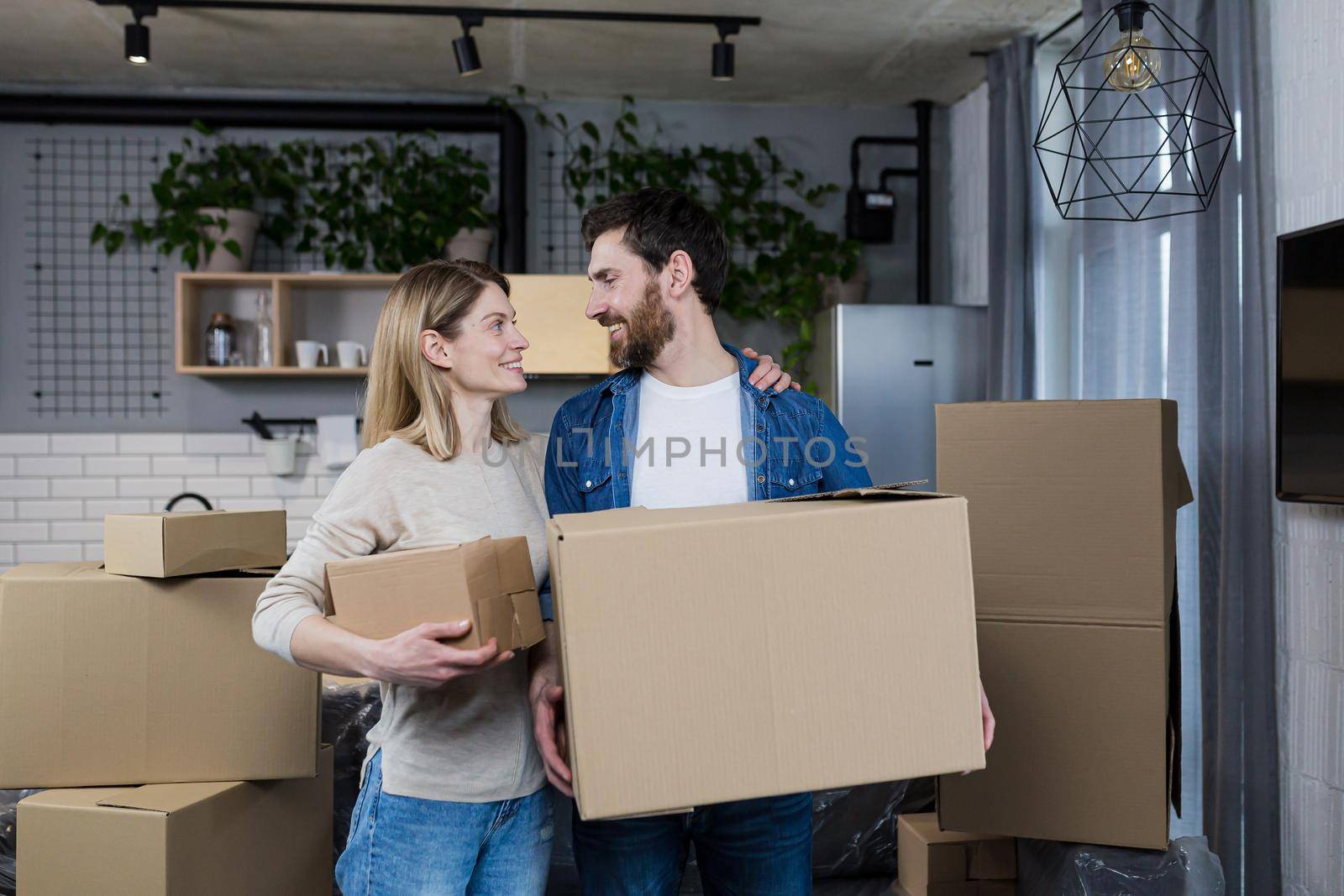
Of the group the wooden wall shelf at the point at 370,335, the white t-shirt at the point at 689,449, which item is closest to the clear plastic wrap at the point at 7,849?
the white t-shirt at the point at 689,449

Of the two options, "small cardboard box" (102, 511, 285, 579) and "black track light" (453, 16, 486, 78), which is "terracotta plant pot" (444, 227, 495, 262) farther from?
"small cardboard box" (102, 511, 285, 579)

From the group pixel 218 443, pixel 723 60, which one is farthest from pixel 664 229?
pixel 218 443

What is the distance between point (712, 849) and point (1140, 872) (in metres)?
0.63

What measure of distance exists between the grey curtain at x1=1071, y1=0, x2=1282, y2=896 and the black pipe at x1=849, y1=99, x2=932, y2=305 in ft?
6.01

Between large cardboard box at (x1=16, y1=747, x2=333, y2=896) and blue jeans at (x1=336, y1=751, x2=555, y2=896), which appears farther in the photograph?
large cardboard box at (x1=16, y1=747, x2=333, y2=896)

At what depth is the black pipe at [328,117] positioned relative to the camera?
4062 mm

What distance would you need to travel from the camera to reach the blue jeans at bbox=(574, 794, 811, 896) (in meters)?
1.41

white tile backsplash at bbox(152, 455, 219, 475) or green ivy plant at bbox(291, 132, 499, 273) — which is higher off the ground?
green ivy plant at bbox(291, 132, 499, 273)

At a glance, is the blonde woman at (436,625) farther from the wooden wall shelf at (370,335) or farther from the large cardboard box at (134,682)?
the wooden wall shelf at (370,335)

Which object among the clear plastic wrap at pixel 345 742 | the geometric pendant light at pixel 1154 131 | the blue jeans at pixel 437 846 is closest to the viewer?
the blue jeans at pixel 437 846

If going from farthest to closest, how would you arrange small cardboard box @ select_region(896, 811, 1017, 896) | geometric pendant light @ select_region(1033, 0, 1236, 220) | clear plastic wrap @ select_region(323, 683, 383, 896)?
clear plastic wrap @ select_region(323, 683, 383, 896)
geometric pendant light @ select_region(1033, 0, 1236, 220)
small cardboard box @ select_region(896, 811, 1017, 896)

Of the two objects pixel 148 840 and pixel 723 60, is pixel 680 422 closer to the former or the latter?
pixel 148 840

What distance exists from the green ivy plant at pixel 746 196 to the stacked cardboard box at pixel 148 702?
9.01 ft

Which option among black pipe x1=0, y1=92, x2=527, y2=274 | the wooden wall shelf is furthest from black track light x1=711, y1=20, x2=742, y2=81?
black pipe x1=0, y1=92, x2=527, y2=274
